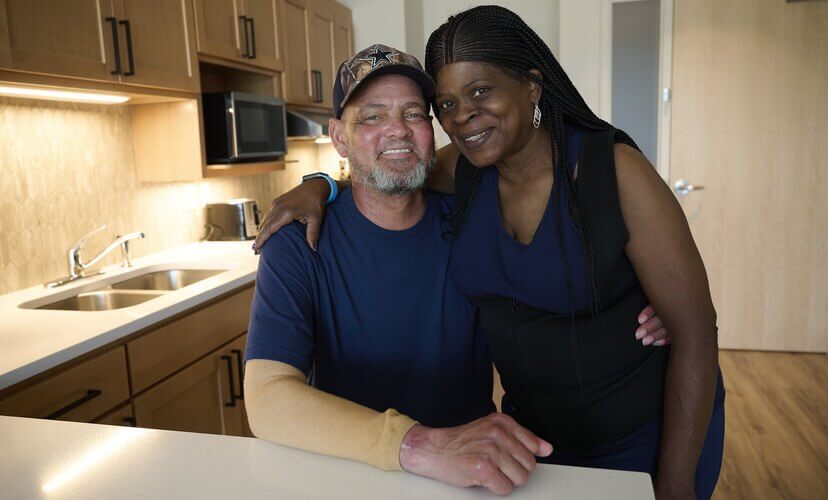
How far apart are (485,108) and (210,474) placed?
0.71m

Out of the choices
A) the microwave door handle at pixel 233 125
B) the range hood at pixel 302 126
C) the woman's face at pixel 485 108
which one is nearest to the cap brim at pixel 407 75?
the woman's face at pixel 485 108

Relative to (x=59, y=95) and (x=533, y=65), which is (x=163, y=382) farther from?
(x=533, y=65)

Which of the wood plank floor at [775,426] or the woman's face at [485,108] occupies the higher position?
the woman's face at [485,108]

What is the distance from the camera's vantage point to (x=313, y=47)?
3744 millimetres

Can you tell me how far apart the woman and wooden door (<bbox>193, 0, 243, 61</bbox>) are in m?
1.81

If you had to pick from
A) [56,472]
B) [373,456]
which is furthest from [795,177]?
[56,472]

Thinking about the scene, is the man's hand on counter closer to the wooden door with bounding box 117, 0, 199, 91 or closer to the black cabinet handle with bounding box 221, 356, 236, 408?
the black cabinet handle with bounding box 221, 356, 236, 408

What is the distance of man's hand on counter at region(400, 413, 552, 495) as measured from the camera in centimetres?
69

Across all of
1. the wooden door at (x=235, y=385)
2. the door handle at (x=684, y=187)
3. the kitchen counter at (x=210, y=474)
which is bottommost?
the wooden door at (x=235, y=385)

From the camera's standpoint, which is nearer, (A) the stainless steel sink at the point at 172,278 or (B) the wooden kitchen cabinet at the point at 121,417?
(B) the wooden kitchen cabinet at the point at 121,417

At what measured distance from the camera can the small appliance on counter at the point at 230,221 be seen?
125 inches

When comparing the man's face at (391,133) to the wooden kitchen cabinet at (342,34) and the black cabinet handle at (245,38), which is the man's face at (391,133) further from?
the wooden kitchen cabinet at (342,34)

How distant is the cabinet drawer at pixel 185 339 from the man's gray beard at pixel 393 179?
36.8 inches

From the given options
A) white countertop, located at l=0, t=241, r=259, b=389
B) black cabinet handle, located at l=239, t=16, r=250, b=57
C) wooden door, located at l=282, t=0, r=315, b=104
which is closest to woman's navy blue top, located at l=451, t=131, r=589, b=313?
white countertop, located at l=0, t=241, r=259, b=389
